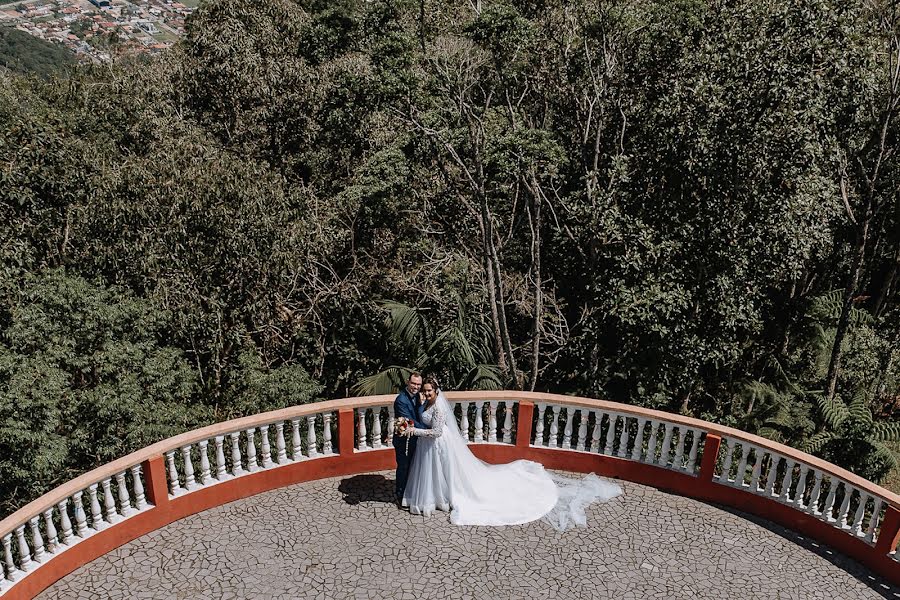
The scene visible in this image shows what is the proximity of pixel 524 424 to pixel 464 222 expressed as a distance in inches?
229

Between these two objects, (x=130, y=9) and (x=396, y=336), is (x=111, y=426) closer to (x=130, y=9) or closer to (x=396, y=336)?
(x=396, y=336)

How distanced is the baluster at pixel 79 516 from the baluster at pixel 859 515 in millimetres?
7786

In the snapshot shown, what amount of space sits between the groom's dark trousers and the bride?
4.3 inches

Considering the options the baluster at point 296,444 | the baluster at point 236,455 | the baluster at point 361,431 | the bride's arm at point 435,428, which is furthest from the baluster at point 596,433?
the baluster at point 236,455

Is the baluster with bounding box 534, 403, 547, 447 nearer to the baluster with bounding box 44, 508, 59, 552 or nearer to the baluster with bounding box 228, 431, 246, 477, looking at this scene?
the baluster with bounding box 228, 431, 246, 477

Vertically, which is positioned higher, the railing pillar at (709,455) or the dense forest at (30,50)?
the dense forest at (30,50)

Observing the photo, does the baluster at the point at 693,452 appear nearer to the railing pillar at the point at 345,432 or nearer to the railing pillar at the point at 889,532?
the railing pillar at the point at 889,532

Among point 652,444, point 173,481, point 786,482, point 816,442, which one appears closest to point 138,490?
point 173,481

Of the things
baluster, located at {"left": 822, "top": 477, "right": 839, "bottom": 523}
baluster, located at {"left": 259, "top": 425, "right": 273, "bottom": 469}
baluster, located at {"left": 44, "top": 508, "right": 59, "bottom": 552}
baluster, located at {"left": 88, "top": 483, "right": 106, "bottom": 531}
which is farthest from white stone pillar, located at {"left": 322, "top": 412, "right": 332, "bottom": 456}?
baluster, located at {"left": 822, "top": 477, "right": 839, "bottom": 523}

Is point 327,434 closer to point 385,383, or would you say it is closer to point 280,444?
point 280,444

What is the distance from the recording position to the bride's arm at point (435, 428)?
764 cm

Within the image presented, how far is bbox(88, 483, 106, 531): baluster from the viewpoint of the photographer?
7031 millimetres

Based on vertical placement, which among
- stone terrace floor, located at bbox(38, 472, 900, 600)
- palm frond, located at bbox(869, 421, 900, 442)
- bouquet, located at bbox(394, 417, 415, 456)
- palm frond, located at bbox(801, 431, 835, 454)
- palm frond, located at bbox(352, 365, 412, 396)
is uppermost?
bouquet, located at bbox(394, 417, 415, 456)

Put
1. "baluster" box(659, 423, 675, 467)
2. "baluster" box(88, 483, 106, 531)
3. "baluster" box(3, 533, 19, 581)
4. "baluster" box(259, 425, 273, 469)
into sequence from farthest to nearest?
"baluster" box(659, 423, 675, 467), "baluster" box(259, 425, 273, 469), "baluster" box(88, 483, 106, 531), "baluster" box(3, 533, 19, 581)
